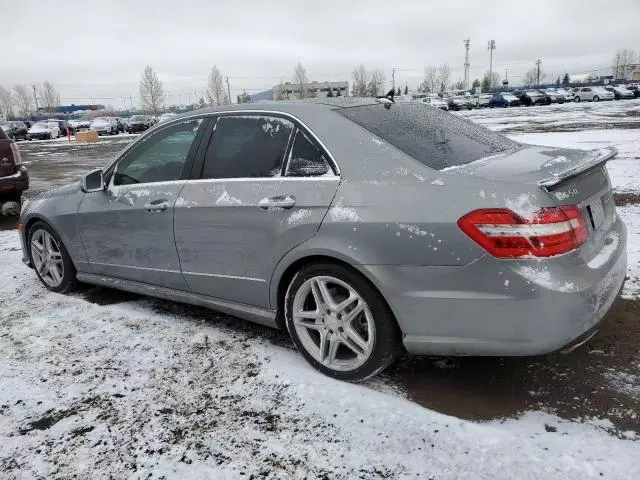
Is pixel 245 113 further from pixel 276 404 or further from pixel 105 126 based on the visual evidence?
pixel 105 126

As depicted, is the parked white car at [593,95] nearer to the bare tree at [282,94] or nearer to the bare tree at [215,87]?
the bare tree at [282,94]

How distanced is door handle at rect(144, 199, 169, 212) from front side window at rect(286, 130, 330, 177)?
1010 mm

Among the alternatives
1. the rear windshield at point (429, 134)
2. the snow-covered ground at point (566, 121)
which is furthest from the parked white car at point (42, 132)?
the rear windshield at point (429, 134)

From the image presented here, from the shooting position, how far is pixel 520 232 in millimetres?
2283

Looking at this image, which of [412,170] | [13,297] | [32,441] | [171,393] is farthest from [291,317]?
[13,297]

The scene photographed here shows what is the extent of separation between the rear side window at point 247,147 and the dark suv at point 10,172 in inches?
237

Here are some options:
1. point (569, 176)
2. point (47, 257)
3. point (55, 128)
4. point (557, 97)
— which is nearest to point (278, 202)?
point (569, 176)

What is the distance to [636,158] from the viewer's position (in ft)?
34.1

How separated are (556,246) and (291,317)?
148 cm

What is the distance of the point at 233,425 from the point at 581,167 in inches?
85.0

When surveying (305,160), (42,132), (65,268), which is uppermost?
(305,160)

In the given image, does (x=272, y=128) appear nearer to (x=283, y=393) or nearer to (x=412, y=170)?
(x=412, y=170)

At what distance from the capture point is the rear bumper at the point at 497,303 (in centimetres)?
229

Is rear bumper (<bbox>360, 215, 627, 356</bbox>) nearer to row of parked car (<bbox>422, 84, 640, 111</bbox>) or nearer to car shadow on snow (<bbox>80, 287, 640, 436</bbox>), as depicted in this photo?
car shadow on snow (<bbox>80, 287, 640, 436</bbox>)
